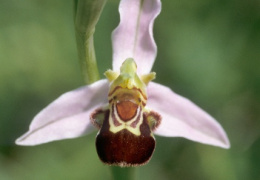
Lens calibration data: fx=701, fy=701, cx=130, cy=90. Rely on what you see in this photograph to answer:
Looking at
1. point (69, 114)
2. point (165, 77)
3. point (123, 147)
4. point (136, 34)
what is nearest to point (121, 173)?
point (123, 147)

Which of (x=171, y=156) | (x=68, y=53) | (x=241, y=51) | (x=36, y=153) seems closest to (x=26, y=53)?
(x=68, y=53)

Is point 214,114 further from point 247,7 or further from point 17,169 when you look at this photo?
point 17,169

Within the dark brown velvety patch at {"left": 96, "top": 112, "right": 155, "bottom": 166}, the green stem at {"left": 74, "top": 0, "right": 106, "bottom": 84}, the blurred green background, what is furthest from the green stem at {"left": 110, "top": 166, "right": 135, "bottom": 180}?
the blurred green background

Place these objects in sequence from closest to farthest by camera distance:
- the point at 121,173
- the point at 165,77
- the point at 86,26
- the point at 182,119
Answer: the point at 86,26 < the point at 121,173 < the point at 182,119 < the point at 165,77

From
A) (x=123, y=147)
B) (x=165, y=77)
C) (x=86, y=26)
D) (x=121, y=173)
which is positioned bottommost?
(x=165, y=77)

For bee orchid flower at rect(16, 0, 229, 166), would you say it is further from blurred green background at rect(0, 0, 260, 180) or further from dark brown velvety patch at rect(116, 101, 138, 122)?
blurred green background at rect(0, 0, 260, 180)

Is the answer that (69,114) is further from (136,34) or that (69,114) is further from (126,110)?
(136,34)
